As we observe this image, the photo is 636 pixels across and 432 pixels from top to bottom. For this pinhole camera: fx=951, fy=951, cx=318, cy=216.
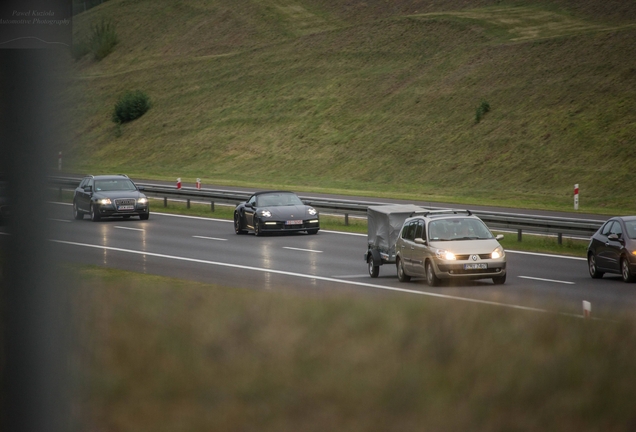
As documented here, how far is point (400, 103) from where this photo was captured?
230 ft

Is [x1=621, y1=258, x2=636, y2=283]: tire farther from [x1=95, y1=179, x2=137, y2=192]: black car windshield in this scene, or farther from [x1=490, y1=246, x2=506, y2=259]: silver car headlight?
[x1=95, y1=179, x2=137, y2=192]: black car windshield

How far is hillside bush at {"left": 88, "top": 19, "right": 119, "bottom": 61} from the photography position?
4598 inches

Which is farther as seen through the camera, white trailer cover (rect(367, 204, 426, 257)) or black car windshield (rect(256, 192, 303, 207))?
black car windshield (rect(256, 192, 303, 207))

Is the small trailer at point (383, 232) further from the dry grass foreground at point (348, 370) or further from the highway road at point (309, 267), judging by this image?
the dry grass foreground at point (348, 370)

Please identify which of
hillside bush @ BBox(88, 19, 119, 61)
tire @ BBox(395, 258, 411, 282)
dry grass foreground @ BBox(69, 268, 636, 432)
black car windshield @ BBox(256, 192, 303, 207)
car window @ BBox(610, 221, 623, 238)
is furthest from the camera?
hillside bush @ BBox(88, 19, 119, 61)

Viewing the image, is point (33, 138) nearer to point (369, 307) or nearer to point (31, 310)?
point (31, 310)

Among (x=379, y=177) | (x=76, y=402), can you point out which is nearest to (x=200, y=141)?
(x=379, y=177)

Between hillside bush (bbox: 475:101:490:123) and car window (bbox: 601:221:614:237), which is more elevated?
hillside bush (bbox: 475:101:490:123)

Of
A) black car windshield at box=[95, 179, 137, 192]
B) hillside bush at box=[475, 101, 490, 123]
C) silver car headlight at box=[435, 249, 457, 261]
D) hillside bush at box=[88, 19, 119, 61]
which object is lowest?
silver car headlight at box=[435, 249, 457, 261]

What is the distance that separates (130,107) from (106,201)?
56.1 meters

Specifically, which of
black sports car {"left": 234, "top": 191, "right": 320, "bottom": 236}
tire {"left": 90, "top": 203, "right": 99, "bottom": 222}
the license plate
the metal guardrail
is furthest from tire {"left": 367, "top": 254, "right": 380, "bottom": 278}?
tire {"left": 90, "top": 203, "right": 99, "bottom": 222}

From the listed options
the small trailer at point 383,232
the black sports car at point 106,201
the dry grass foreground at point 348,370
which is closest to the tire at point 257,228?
the black sports car at point 106,201

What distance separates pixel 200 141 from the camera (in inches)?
3152

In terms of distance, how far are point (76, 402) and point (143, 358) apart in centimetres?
496
